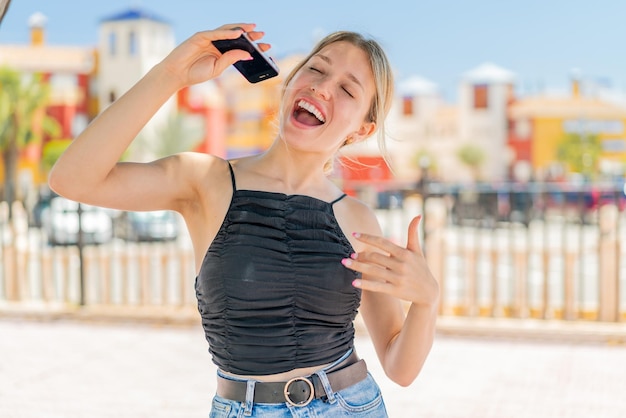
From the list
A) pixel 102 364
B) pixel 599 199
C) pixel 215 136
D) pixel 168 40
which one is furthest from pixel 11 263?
pixel 168 40

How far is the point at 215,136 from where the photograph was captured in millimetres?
45219

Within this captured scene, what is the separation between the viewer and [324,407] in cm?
146

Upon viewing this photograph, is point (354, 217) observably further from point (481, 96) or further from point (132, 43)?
point (481, 96)

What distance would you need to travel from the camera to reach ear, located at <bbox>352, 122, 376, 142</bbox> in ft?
5.69

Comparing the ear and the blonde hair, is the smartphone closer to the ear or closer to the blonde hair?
the blonde hair

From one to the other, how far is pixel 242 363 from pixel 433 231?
5.49 meters

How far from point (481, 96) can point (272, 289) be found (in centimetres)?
6901

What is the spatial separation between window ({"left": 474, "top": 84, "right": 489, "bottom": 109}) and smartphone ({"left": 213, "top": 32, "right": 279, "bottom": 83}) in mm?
68353

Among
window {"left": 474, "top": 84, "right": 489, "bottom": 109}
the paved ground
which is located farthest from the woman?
window {"left": 474, "top": 84, "right": 489, "bottom": 109}

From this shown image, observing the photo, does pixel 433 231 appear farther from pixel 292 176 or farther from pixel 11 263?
pixel 292 176

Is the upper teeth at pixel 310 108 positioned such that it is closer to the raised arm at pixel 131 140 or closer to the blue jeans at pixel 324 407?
the raised arm at pixel 131 140

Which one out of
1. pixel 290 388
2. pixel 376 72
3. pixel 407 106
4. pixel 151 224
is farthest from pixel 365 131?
pixel 407 106

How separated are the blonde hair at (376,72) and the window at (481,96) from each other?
68136 mm

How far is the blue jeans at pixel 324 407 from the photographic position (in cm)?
144
